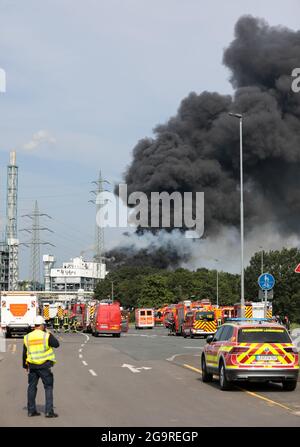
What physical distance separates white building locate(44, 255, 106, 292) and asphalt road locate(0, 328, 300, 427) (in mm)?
163482

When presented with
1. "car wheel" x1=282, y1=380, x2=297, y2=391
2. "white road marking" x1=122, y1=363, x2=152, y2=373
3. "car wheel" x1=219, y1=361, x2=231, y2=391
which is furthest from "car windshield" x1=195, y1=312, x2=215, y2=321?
"car wheel" x1=219, y1=361, x2=231, y2=391

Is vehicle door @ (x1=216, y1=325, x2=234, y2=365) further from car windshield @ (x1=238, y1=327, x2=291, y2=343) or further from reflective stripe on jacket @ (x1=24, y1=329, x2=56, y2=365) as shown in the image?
reflective stripe on jacket @ (x1=24, y1=329, x2=56, y2=365)

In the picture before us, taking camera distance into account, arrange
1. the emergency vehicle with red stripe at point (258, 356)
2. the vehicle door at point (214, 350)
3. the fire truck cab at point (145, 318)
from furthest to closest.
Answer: the fire truck cab at point (145, 318) → the vehicle door at point (214, 350) → the emergency vehicle with red stripe at point (258, 356)

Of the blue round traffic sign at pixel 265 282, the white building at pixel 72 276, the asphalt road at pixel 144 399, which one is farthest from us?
the white building at pixel 72 276

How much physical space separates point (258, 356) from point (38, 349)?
5.11m

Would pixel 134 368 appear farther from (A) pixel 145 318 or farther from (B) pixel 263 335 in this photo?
(A) pixel 145 318

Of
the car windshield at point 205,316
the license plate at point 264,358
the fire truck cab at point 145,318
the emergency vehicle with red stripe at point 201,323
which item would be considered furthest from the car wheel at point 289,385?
the fire truck cab at point 145,318

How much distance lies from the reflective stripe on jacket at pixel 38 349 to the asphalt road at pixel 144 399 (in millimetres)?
864

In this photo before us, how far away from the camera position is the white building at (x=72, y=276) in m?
187

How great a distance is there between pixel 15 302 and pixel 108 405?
3069 centimetres

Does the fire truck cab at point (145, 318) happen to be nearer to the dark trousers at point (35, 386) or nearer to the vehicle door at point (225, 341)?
the vehicle door at point (225, 341)

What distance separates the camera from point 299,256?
323ft
